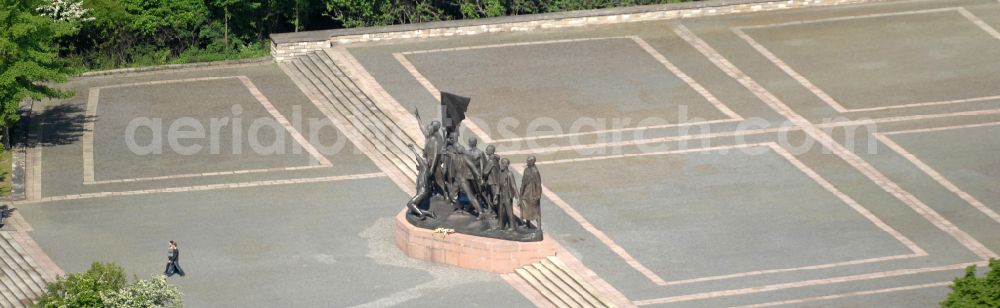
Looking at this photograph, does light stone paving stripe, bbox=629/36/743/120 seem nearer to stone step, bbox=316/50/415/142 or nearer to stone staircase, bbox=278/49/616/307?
stone staircase, bbox=278/49/616/307

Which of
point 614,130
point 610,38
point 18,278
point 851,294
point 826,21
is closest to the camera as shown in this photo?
point 851,294

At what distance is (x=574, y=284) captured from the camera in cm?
4478

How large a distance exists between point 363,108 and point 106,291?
51.0 feet

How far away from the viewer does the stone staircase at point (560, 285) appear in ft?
145

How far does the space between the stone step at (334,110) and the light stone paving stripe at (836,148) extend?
10.5m

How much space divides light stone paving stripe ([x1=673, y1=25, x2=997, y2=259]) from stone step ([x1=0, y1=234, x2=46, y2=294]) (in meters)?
20.1

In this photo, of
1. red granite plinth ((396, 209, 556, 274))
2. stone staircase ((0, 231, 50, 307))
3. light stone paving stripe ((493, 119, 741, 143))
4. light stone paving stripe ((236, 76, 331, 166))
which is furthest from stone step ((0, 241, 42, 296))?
light stone paving stripe ((493, 119, 741, 143))

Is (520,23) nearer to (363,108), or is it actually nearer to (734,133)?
(363,108)

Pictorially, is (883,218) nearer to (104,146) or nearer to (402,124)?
(402,124)

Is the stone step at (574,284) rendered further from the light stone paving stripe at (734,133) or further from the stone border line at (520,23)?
the stone border line at (520,23)

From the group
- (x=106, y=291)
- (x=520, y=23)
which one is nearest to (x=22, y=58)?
(x=106, y=291)

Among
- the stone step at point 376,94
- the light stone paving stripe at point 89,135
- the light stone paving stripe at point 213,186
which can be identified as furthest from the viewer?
the stone step at point 376,94

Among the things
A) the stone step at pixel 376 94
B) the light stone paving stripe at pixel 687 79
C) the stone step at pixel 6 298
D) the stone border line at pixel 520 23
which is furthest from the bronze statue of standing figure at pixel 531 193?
the stone border line at pixel 520 23

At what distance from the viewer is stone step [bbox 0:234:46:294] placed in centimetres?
4603
